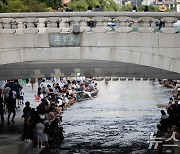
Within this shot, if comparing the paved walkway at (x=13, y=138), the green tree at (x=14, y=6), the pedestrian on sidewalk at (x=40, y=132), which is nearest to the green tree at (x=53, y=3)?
the green tree at (x=14, y=6)

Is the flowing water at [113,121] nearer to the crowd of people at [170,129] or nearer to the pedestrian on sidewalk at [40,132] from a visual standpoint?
the pedestrian on sidewalk at [40,132]

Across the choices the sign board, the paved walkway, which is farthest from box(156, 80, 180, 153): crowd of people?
the paved walkway

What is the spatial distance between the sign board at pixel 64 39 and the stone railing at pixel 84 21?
17 centimetres

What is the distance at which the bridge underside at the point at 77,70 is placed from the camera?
3341 cm

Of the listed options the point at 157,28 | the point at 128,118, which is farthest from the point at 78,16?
the point at 128,118

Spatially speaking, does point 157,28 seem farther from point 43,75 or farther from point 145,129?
point 145,129

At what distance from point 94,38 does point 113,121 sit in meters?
15.9

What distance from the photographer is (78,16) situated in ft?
89.7

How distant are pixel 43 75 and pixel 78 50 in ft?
24.2

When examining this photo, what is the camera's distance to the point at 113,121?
4275 centimetres

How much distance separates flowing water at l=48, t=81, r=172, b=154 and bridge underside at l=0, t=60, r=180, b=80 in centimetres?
276

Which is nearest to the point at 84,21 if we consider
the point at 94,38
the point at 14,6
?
the point at 94,38

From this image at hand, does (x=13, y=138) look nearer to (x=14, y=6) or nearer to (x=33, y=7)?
(x=14, y=6)

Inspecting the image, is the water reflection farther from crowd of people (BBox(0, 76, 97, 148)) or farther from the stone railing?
the stone railing
